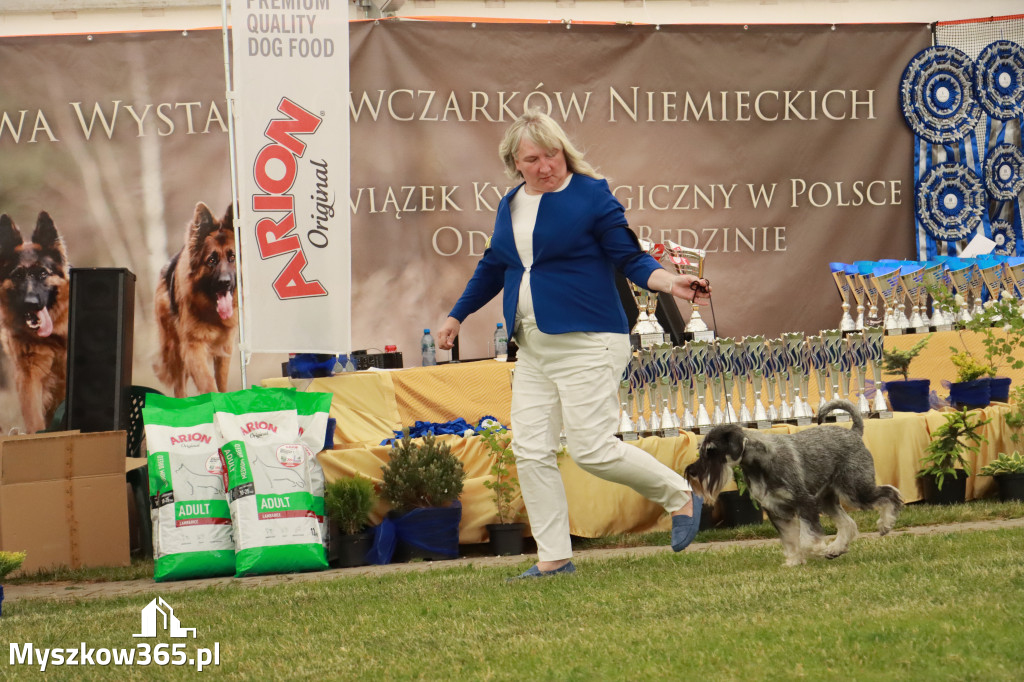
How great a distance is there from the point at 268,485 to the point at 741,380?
2390 millimetres

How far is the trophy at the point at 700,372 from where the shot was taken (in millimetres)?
5957

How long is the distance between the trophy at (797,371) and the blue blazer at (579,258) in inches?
82.2

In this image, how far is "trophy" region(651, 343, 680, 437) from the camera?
234 inches

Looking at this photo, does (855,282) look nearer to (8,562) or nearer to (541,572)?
(541,572)

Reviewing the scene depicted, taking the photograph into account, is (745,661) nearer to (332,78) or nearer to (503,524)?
(503,524)

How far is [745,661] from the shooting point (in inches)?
108

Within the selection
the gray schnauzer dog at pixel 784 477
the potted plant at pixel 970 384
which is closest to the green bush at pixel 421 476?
the gray schnauzer dog at pixel 784 477

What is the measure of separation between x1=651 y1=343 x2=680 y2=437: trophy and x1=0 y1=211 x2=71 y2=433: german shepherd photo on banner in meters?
3.87

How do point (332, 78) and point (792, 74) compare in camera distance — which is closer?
point (332, 78)

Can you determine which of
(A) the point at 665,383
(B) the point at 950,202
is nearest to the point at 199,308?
(A) the point at 665,383

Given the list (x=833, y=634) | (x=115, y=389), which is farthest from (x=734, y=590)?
(x=115, y=389)

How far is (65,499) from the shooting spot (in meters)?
5.73

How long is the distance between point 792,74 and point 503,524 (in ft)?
13.9

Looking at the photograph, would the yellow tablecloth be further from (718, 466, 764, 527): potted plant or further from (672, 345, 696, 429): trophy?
(718, 466, 764, 527): potted plant
